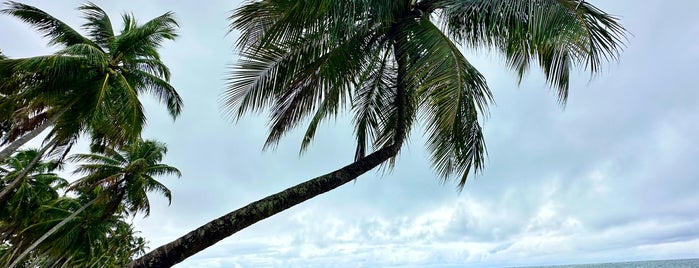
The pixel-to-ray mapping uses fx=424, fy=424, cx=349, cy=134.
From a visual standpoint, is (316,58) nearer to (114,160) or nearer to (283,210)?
(283,210)

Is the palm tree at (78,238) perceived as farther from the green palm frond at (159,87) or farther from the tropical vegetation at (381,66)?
the tropical vegetation at (381,66)

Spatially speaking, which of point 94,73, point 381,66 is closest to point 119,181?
point 94,73

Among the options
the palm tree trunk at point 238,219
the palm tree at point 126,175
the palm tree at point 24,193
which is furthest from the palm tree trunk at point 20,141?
the palm tree trunk at point 238,219

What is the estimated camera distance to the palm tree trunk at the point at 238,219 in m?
2.90

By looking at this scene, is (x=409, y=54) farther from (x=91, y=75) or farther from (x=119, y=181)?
(x=119, y=181)

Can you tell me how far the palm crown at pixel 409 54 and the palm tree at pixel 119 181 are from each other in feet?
39.8

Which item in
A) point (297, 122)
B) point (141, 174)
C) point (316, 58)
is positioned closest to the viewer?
point (316, 58)

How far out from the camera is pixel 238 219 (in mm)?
3158

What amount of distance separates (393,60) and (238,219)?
118 inches

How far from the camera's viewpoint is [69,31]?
1030 centimetres

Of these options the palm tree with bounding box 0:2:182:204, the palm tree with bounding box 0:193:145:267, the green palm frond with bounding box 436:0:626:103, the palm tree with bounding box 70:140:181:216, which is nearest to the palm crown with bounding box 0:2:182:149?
the palm tree with bounding box 0:2:182:204

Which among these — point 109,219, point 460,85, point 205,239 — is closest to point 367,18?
point 460,85

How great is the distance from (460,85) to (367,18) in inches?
43.4

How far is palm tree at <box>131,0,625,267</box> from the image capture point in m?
3.78
